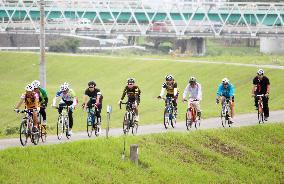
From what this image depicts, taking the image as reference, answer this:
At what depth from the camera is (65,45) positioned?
106500mm

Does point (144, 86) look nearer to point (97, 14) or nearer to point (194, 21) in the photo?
point (97, 14)

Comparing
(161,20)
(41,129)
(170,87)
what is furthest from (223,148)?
(161,20)

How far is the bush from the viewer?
10638 centimetres

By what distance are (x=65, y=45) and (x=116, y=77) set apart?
35.6m

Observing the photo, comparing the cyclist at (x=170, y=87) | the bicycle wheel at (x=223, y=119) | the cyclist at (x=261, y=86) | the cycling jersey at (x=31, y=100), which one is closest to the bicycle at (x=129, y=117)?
the cyclist at (x=170, y=87)

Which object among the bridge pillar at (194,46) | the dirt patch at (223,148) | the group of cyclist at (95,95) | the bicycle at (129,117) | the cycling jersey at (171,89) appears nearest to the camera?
the group of cyclist at (95,95)

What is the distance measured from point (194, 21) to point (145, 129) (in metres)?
88.7

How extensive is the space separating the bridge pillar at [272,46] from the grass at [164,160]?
240ft

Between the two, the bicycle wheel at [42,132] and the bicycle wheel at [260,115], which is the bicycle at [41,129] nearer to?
the bicycle wheel at [42,132]

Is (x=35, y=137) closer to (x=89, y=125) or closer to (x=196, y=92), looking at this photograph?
(x=89, y=125)

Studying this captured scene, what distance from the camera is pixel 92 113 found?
27.6m

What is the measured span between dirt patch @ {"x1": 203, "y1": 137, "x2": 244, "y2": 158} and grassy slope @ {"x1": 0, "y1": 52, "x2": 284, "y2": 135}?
11.0 meters

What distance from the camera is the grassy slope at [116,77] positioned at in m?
49.0

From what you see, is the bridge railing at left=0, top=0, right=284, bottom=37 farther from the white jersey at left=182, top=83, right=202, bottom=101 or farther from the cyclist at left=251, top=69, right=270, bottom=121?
the white jersey at left=182, top=83, right=202, bottom=101
